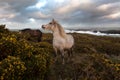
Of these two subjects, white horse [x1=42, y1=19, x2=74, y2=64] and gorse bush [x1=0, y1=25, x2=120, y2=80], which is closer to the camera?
gorse bush [x1=0, y1=25, x2=120, y2=80]

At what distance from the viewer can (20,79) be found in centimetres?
1212

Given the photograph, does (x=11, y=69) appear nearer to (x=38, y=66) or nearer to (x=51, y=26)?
(x=38, y=66)

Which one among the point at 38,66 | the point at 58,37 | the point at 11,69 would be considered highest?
the point at 58,37

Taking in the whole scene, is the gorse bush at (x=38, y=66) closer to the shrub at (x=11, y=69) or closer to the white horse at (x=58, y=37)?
the shrub at (x=11, y=69)

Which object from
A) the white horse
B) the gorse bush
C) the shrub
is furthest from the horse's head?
the shrub

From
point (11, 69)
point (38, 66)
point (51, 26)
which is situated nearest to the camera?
point (11, 69)

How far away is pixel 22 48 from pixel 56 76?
2752mm

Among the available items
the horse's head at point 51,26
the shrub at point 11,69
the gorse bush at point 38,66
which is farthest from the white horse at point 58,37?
the shrub at point 11,69

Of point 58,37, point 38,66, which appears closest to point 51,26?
point 58,37

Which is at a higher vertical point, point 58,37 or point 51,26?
point 51,26

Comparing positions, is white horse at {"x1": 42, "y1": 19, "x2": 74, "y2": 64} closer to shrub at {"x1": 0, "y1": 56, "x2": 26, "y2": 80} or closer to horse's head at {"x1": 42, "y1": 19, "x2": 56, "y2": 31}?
horse's head at {"x1": 42, "y1": 19, "x2": 56, "y2": 31}

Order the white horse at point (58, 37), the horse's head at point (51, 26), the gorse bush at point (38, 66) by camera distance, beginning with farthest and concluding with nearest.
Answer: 1. the horse's head at point (51, 26)
2. the white horse at point (58, 37)
3. the gorse bush at point (38, 66)

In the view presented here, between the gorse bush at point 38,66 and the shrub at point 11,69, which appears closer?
the shrub at point 11,69

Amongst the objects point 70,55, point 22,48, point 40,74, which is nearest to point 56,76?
point 40,74
